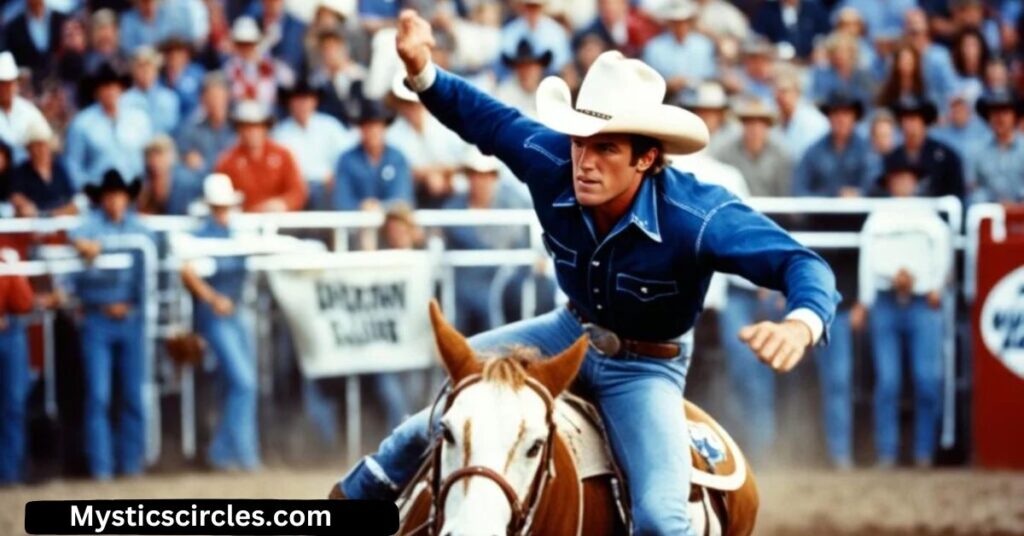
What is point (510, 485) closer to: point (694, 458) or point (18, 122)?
point (694, 458)

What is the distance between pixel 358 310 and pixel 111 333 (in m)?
1.25

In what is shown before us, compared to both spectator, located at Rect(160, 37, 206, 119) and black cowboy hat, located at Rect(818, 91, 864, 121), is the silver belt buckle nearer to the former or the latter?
spectator, located at Rect(160, 37, 206, 119)

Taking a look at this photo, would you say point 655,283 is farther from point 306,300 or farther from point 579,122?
point 306,300

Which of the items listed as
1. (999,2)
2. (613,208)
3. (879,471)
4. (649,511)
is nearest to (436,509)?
(649,511)

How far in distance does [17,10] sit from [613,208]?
7117 millimetres

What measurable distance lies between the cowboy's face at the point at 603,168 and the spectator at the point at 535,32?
720cm

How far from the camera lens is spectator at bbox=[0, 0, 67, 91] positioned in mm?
11422

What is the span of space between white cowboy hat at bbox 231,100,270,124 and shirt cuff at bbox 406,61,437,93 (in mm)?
5380

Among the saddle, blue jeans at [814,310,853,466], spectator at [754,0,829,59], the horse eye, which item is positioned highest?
spectator at [754,0,829,59]

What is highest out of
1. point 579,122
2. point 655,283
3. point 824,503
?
point 579,122

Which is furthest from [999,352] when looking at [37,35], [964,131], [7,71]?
[37,35]

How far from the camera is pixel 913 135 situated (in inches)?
466

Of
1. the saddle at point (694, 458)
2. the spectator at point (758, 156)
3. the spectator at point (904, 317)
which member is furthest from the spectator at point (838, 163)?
the saddle at point (694, 458)

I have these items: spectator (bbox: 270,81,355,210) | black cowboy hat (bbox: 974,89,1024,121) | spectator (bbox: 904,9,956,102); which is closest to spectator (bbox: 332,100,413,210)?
spectator (bbox: 270,81,355,210)
